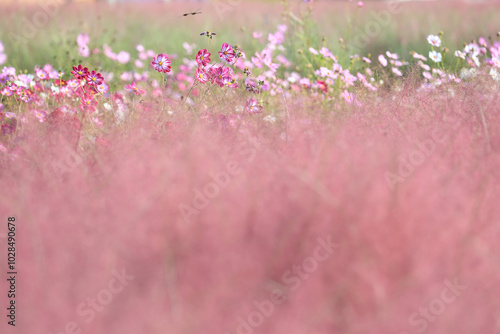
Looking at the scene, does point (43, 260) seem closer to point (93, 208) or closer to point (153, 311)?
point (93, 208)

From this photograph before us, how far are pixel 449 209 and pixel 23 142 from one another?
61.6 inches

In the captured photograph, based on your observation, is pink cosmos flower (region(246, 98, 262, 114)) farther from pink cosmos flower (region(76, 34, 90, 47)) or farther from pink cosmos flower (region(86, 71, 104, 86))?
pink cosmos flower (region(76, 34, 90, 47))

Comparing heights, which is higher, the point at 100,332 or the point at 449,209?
the point at 100,332

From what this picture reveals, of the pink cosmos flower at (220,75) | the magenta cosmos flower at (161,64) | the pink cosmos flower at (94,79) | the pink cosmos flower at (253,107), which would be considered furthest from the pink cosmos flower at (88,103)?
the pink cosmos flower at (253,107)

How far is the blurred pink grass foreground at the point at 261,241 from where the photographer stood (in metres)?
1.31

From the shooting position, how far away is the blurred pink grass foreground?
131 centimetres

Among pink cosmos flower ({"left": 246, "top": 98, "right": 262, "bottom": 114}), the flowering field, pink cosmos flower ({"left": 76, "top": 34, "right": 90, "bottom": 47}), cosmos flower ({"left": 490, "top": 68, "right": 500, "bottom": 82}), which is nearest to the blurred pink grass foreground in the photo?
the flowering field

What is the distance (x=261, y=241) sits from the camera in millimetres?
1506

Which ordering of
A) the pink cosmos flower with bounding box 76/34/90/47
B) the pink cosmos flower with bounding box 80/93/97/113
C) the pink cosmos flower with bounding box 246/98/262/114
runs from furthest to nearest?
the pink cosmos flower with bounding box 76/34/90/47 < the pink cosmos flower with bounding box 80/93/97/113 < the pink cosmos flower with bounding box 246/98/262/114

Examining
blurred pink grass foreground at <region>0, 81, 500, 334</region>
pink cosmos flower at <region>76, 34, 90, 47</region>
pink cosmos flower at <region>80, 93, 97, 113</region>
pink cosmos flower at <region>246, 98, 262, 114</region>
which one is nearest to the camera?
blurred pink grass foreground at <region>0, 81, 500, 334</region>

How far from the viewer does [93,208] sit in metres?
1.64

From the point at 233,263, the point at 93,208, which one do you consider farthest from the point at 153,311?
the point at 93,208

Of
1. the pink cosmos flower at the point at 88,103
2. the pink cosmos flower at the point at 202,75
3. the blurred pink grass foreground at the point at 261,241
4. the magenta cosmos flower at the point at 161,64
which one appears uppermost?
the pink cosmos flower at the point at 88,103

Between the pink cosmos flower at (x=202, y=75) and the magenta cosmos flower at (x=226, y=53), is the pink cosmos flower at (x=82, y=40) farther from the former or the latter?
the magenta cosmos flower at (x=226, y=53)
